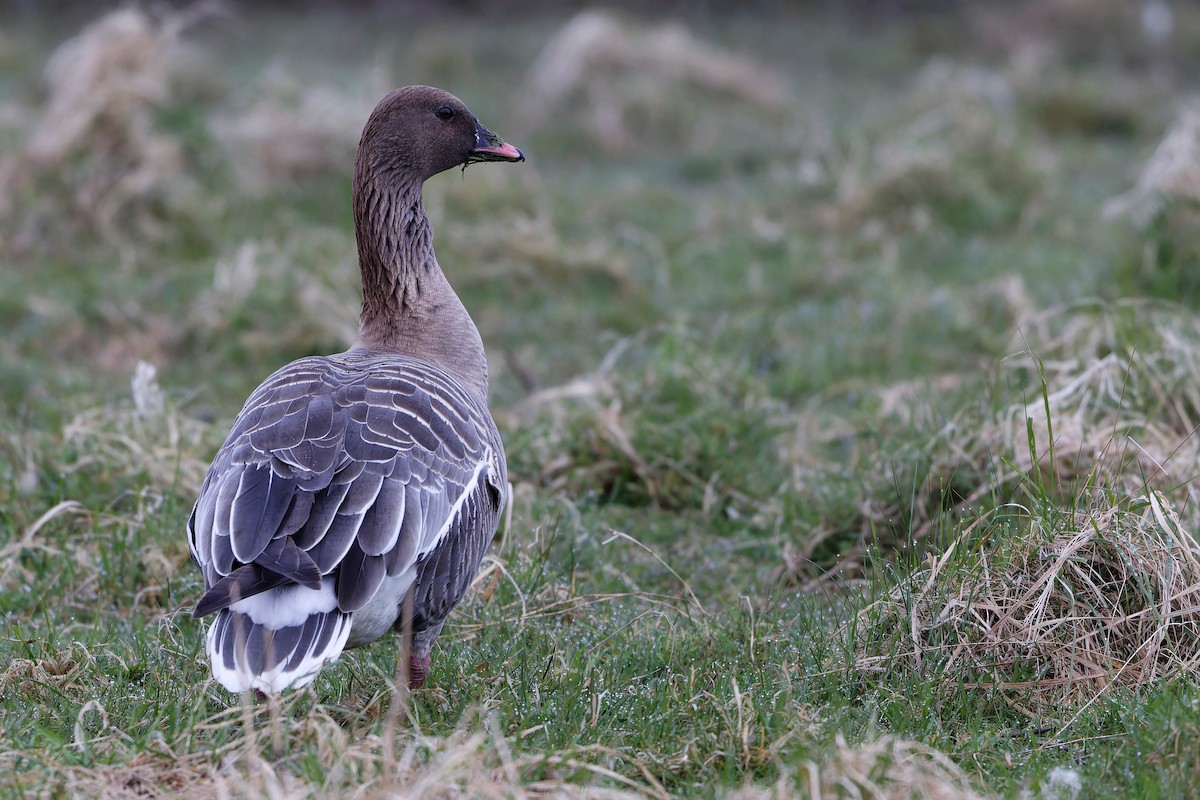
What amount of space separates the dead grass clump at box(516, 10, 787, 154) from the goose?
30.1 feet

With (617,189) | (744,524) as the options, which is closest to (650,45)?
(617,189)

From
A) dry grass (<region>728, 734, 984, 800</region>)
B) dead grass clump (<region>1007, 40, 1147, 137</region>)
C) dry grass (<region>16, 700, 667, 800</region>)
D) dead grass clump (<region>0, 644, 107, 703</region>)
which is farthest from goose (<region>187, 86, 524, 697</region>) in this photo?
dead grass clump (<region>1007, 40, 1147, 137</region>)

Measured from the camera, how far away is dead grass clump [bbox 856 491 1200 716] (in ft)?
12.8

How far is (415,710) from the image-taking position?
3768 mm

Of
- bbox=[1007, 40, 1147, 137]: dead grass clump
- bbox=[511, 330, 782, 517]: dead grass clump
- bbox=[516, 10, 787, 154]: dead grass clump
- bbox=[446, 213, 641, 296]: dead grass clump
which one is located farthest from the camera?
bbox=[1007, 40, 1147, 137]: dead grass clump

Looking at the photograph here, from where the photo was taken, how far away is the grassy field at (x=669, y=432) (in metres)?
3.54

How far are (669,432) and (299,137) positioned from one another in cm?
594

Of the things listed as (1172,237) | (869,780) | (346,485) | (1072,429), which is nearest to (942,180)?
(1172,237)

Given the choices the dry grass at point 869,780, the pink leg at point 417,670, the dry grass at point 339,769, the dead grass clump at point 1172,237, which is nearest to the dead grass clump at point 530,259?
the dead grass clump at point 1172,237

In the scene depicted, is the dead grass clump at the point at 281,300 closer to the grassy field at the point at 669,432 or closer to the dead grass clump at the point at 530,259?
the grassy field at the point at 669,432

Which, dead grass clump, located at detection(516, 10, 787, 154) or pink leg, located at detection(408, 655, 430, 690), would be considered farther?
dead grass clump, located at detection(516, 10, 787, 154)

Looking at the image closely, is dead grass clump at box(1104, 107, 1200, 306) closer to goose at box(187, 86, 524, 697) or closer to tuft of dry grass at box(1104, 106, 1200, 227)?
tuft of dry grass at box(1104, 106, 1200, 227)

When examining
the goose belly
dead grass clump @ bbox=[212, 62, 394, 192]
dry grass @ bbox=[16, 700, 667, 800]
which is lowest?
dry grass @ bbox=[16, 700, 667, 800]

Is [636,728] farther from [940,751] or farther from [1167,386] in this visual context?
[1167,386]
